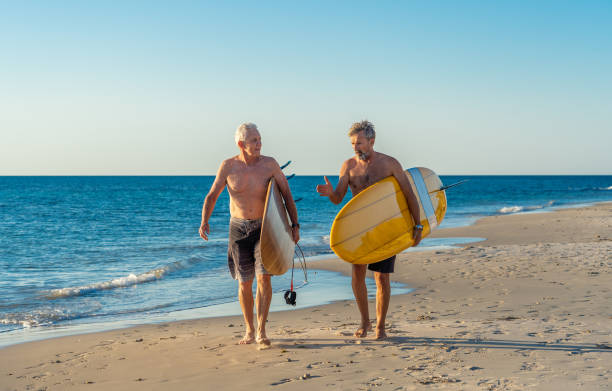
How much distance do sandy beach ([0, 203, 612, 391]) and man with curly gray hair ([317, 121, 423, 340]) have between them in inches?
10.8

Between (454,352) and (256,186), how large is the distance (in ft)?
6.48

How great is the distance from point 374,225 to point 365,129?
0.86m

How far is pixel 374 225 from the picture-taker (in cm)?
464

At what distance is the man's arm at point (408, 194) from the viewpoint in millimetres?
4445

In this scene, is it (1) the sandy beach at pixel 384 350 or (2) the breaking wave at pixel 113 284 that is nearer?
(1) the sandy beach at pixel 384 350

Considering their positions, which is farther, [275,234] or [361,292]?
[361,292]

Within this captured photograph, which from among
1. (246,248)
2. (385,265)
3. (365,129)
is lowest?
(385,265)

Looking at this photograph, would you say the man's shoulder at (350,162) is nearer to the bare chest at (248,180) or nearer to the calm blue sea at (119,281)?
the bare chest at (248,180)

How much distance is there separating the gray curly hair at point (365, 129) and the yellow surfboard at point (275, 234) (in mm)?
772

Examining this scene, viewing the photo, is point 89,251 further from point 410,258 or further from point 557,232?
point 557,232

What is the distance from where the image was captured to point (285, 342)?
14.7 feet

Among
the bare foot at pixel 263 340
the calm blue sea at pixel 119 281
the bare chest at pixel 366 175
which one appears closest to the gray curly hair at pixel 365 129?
the bare chest at pixel 366 175

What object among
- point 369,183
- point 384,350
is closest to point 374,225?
point 369,183

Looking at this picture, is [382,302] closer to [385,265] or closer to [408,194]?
[385,265]
